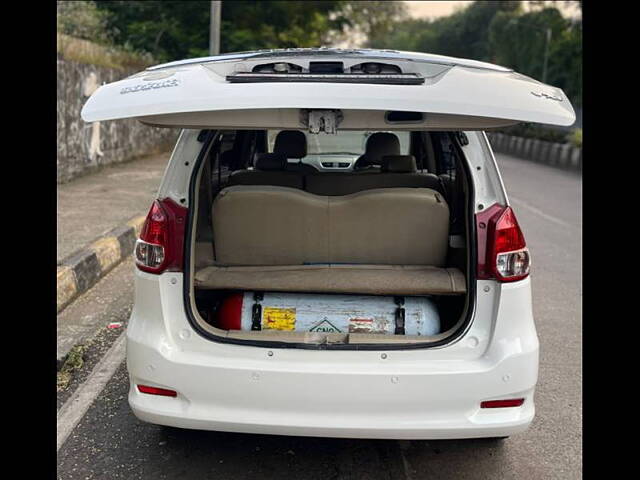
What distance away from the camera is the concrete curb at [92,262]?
536 cm

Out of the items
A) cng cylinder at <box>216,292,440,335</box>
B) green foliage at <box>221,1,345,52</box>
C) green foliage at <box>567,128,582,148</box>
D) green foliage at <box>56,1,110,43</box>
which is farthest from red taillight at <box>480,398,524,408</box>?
green foliage at <box>221,1,345,52</box>

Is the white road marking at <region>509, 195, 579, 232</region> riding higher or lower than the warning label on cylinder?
lower

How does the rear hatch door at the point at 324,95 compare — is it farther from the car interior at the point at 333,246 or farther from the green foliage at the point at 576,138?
the green foliage at the point at 576,138

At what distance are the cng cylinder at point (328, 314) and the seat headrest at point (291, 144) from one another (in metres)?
1.81

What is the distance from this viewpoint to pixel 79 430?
3.31m

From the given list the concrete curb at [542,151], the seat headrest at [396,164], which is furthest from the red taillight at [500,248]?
the concrete curb at [542,151]

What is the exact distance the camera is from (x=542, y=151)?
2188 centimetres

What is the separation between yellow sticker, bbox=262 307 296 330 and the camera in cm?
300

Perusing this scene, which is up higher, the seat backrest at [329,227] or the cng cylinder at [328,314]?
the seat backrest at [329,227]

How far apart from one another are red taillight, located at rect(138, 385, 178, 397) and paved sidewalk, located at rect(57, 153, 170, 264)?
348cm

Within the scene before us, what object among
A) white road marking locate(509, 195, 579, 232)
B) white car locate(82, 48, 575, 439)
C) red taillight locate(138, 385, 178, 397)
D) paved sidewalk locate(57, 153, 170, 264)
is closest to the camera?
white car locate(82, 48, 575, 439)

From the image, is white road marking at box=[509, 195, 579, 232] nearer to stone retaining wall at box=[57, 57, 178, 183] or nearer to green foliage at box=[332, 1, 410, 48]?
stone retaining wall at box=[57, 57, 178, 183]

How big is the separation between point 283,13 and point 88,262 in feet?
58.1
